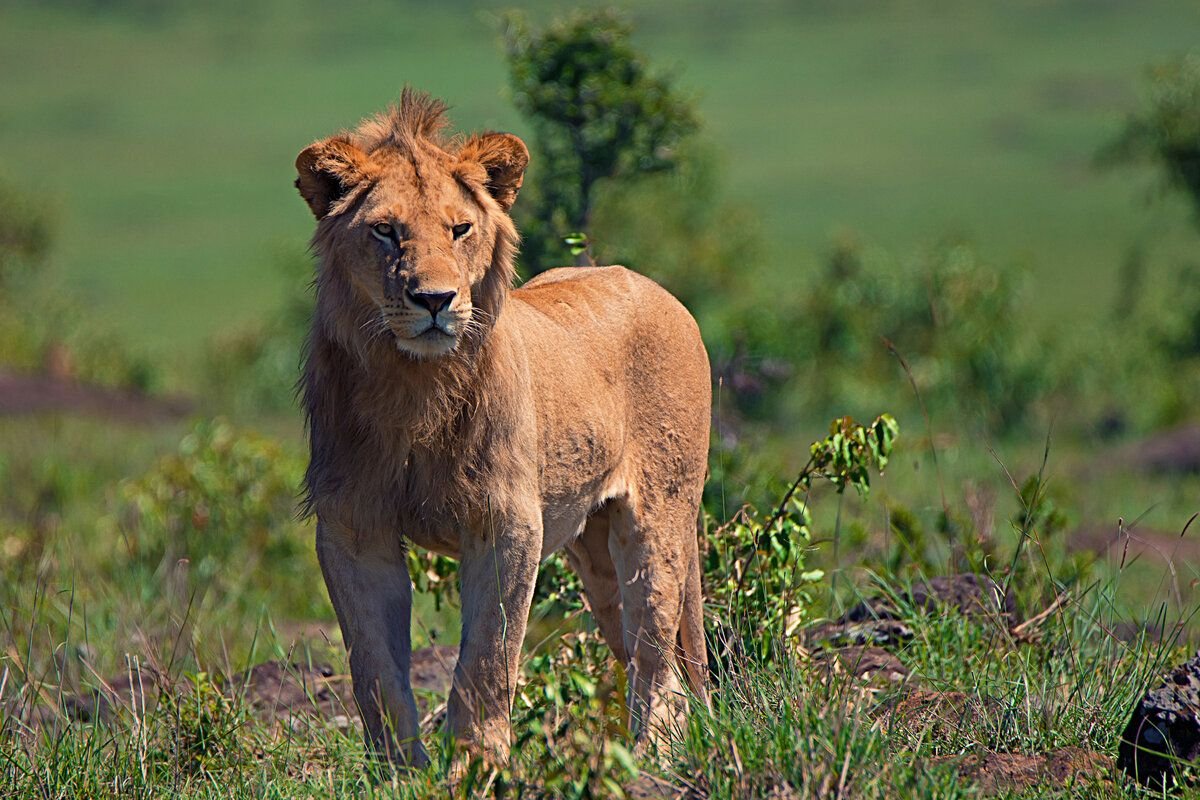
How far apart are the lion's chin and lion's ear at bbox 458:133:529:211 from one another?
0.64m

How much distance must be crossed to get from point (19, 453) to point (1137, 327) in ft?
68.3

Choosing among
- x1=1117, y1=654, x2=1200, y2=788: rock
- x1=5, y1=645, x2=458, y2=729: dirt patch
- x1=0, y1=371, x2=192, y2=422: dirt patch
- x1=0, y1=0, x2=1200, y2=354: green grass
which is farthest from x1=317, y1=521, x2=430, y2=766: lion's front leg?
x1=0, y1=0, x2=1200, y2=354: green grass

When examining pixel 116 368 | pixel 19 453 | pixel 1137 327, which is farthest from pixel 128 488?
pixel 1137 327

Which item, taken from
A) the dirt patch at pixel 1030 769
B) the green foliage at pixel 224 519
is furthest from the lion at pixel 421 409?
the green foliage at pixel 224 519

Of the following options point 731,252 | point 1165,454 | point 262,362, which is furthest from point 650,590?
point 731,252

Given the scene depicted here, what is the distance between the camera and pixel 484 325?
4770 mm

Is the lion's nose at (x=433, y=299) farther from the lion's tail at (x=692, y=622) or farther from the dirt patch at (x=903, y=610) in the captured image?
the dirt patch at (x=903, y=610)

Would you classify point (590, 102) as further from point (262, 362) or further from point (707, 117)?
point (707, 117)

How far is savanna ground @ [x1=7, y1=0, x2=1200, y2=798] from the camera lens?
4.68m

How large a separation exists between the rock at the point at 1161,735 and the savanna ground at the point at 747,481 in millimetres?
76

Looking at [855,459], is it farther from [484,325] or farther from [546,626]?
[546,626]

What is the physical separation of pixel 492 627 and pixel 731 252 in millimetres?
22474

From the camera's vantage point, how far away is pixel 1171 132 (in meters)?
16.8

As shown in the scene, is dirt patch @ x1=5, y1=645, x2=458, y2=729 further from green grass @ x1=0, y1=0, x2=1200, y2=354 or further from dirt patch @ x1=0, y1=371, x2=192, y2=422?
green grass @ x1=0, y1=0, x2=1200, y2=354
